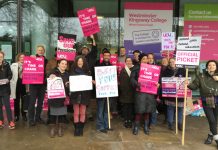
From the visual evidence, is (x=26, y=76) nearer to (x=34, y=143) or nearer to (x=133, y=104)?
(x=34, y=143)

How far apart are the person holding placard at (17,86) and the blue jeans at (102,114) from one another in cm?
207

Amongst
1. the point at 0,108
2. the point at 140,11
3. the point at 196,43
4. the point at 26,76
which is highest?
the point at 140,11

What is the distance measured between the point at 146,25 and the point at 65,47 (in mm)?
4362

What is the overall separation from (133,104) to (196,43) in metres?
2.20

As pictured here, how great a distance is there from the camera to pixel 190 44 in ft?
25.1

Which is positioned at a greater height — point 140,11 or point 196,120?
point 140,11

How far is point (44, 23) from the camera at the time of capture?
13.1 metres

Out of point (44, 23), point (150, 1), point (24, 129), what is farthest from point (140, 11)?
point (24, 129)

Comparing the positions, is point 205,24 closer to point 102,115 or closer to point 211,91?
point 211,91

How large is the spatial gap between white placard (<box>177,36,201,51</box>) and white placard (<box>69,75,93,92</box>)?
6.89 feet

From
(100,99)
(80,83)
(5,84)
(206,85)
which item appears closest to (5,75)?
(5,84)

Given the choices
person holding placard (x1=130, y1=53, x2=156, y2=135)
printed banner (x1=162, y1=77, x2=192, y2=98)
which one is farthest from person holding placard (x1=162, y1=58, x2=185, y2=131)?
person holding placard (x1=130, y1=53, x2=156, y2=135)

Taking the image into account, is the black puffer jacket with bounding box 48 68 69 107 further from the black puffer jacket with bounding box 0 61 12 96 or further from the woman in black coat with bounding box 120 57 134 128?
the woman in black coat with bounding box 120 57 134 128

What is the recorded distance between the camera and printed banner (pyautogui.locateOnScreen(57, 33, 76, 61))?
352 inches
